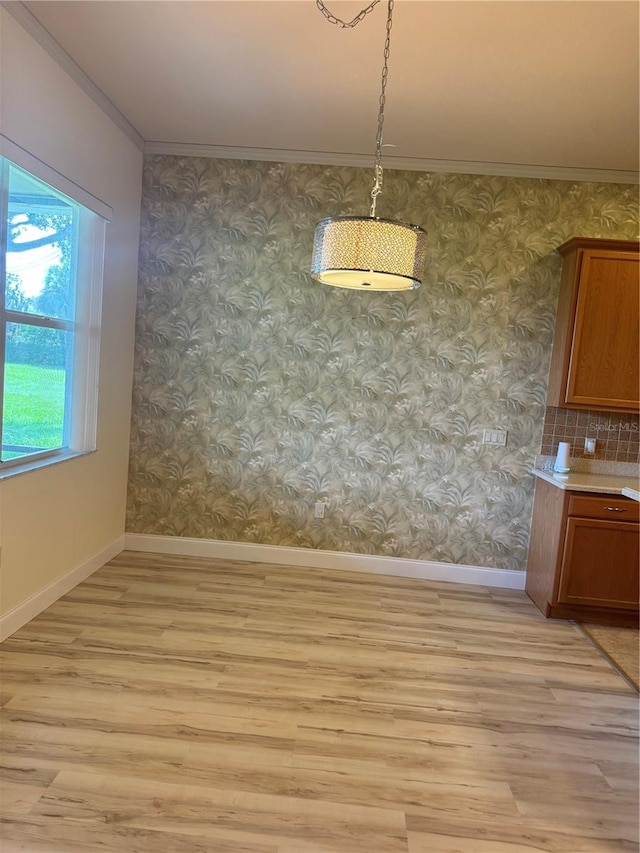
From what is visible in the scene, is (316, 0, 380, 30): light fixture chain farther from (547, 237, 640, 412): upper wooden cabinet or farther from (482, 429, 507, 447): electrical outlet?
(482, 429, 507, 447): electrical outlet

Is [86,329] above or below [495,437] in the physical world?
above

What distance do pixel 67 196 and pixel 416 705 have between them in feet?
10.1

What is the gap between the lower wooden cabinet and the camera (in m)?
3.71

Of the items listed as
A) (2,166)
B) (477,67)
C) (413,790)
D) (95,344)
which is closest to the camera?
(413,790)

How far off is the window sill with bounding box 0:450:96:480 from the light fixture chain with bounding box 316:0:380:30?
248 cm

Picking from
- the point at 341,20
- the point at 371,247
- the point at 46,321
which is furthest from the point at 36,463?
the point at 341,20

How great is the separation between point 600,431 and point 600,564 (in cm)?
98

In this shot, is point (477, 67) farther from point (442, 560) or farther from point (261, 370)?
point (442, 560)

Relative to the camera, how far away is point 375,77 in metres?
3.04

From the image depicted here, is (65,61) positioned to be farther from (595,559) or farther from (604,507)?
(595,559)

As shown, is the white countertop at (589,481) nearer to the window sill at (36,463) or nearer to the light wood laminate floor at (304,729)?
the light wood laminate floor at (304,729)

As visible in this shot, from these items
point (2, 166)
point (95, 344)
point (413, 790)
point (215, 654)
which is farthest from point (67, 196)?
point (413, 790)

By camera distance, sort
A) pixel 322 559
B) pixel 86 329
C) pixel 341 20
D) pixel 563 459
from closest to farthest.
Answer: pixel 341 20 → pixel 86 329 → pixel 563 459 → pixel 322 559

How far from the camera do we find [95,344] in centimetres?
373
